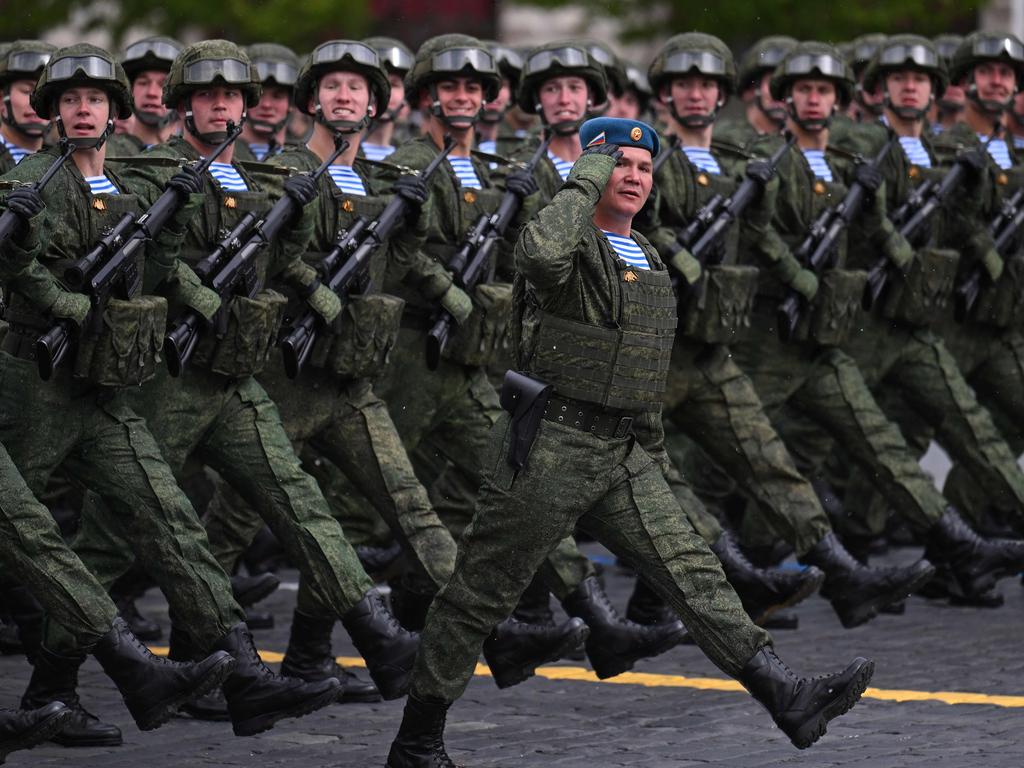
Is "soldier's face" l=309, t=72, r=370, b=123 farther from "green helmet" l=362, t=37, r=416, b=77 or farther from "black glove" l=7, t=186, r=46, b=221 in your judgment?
"black glove" l=7, t=186, r=46, b=221

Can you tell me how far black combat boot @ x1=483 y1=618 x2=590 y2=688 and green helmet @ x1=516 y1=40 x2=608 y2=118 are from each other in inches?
99.0

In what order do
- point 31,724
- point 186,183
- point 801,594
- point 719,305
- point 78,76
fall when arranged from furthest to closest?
point 719,305, point 801,594, point 78,76, point 186,183, point 31,724

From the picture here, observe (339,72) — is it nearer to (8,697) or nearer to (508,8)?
(8,697)

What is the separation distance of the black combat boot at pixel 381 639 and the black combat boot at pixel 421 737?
92cm

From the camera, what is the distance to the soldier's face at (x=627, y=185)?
25.4 feet

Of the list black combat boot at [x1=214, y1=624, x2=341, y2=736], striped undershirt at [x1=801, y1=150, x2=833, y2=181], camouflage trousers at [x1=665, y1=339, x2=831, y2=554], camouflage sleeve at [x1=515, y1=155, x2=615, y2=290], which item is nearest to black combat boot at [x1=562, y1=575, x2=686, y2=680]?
camouflage trousers at [x1=665, y1=339, x2=831, y2=554]

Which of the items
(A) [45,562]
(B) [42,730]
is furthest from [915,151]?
(B) [42,730]

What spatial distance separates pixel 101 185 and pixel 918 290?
14.6ft

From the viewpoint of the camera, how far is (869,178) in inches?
455

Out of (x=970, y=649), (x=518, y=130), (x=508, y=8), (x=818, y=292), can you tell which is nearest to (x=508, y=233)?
(x=818, y=292)

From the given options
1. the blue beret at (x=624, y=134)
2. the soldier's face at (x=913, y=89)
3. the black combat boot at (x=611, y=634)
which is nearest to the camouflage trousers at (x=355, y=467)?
the black combat boot at (x=611, y=634)

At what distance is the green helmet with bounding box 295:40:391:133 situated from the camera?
9836 mm

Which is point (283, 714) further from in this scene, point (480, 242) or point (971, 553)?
point (971, 553)

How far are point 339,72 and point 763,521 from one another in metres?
3.04
